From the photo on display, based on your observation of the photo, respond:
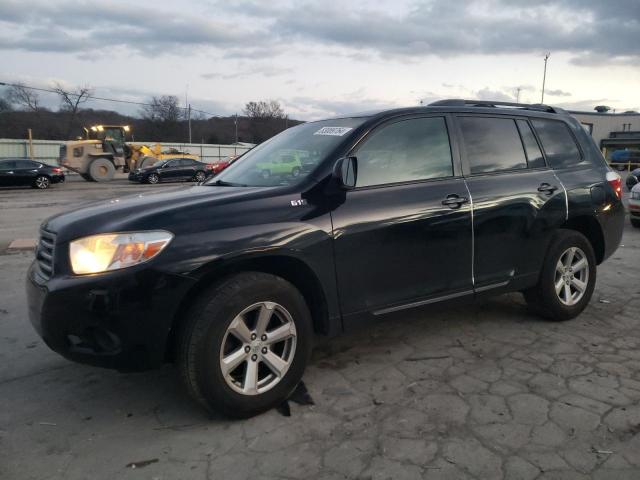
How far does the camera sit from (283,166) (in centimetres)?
375

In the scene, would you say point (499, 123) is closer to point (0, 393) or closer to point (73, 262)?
point (73, 262)

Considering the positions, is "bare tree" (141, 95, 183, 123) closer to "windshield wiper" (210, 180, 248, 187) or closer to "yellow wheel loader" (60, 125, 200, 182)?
"yellow wheel loader" (60, 125, 200, 182)

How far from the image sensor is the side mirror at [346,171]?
3.20m

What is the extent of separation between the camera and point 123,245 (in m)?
2.74

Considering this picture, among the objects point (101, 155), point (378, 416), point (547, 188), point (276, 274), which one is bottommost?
point (378, 416)

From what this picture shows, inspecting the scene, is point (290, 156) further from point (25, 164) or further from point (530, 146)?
point (25, 164)

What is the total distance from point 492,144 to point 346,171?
1559mm

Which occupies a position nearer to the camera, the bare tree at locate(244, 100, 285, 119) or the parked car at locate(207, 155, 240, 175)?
the parked car at locate(207, 155, 240, 175)

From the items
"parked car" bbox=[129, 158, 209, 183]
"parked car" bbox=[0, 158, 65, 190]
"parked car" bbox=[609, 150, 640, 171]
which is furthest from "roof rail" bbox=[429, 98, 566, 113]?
"parked car" bbox=[609, 150, 640, 171]

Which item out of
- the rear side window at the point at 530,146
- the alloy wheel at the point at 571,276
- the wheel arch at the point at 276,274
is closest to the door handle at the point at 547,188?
the rear side window at the point at 530,146

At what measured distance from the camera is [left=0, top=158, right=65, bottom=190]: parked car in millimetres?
23547

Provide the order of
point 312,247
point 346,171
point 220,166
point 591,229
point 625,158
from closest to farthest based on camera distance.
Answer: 1. point 312,247
2. point 346,171
3. point 591,229
4. point 220,166
5. point 625,158

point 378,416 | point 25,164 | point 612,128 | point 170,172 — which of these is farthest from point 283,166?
point 612,128

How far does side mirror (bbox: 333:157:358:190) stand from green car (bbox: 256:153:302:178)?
0.35m
